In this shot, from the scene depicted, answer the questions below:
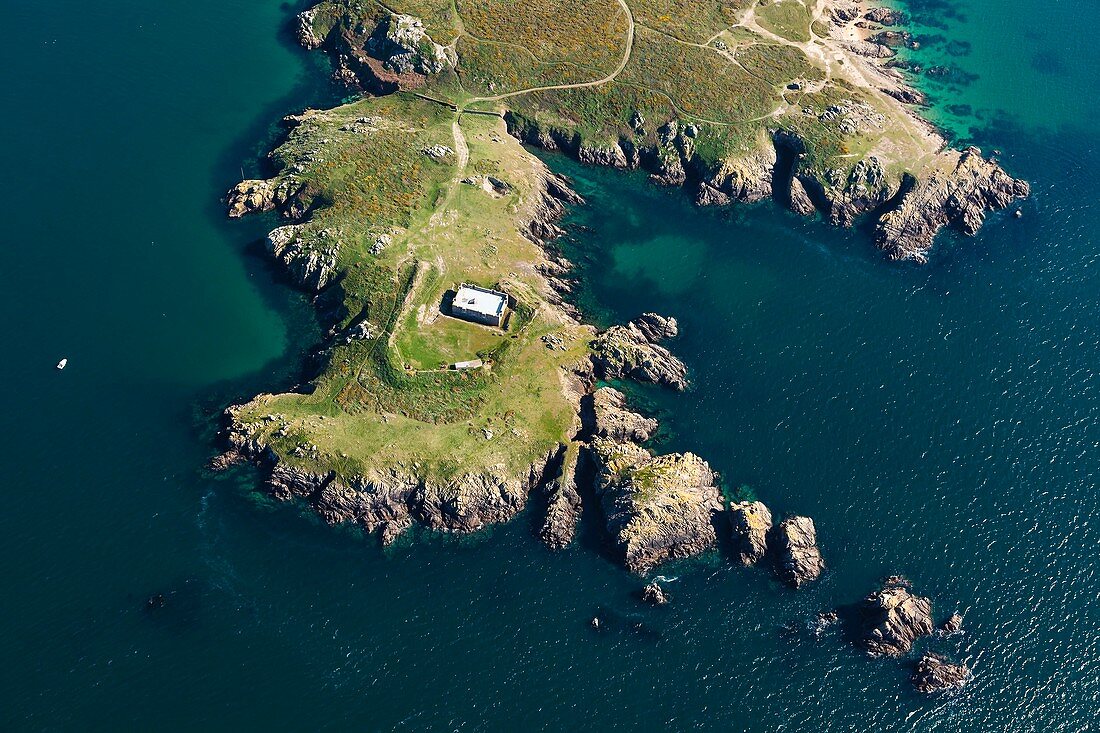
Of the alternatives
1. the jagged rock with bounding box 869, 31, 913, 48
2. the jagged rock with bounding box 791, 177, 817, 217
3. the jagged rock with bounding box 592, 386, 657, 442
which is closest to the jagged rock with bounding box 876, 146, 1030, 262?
the jagged rock with bounding box 791, 177, 817, 217

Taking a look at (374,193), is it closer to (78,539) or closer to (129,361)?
(129,361)

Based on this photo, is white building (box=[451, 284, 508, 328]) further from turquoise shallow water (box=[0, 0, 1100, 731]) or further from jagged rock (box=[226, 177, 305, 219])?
jagged rock (box=[226, 177, 305, 219])

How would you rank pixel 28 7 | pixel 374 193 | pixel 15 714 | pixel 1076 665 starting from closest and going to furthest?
1. pixel 15 714
2. pixel 1076 665
3. pixel 374 193
4. pixel 28 7

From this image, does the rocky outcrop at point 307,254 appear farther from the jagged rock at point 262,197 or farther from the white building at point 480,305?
the white building at point 480,305

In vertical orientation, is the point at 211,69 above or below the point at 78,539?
above

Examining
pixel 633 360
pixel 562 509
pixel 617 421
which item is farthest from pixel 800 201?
pixel 562 509

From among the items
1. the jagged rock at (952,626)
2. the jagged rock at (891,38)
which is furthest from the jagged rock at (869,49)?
the jagged rock at (952,626)

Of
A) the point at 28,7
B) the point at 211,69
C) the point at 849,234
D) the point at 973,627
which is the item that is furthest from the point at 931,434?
the point at 28,7
